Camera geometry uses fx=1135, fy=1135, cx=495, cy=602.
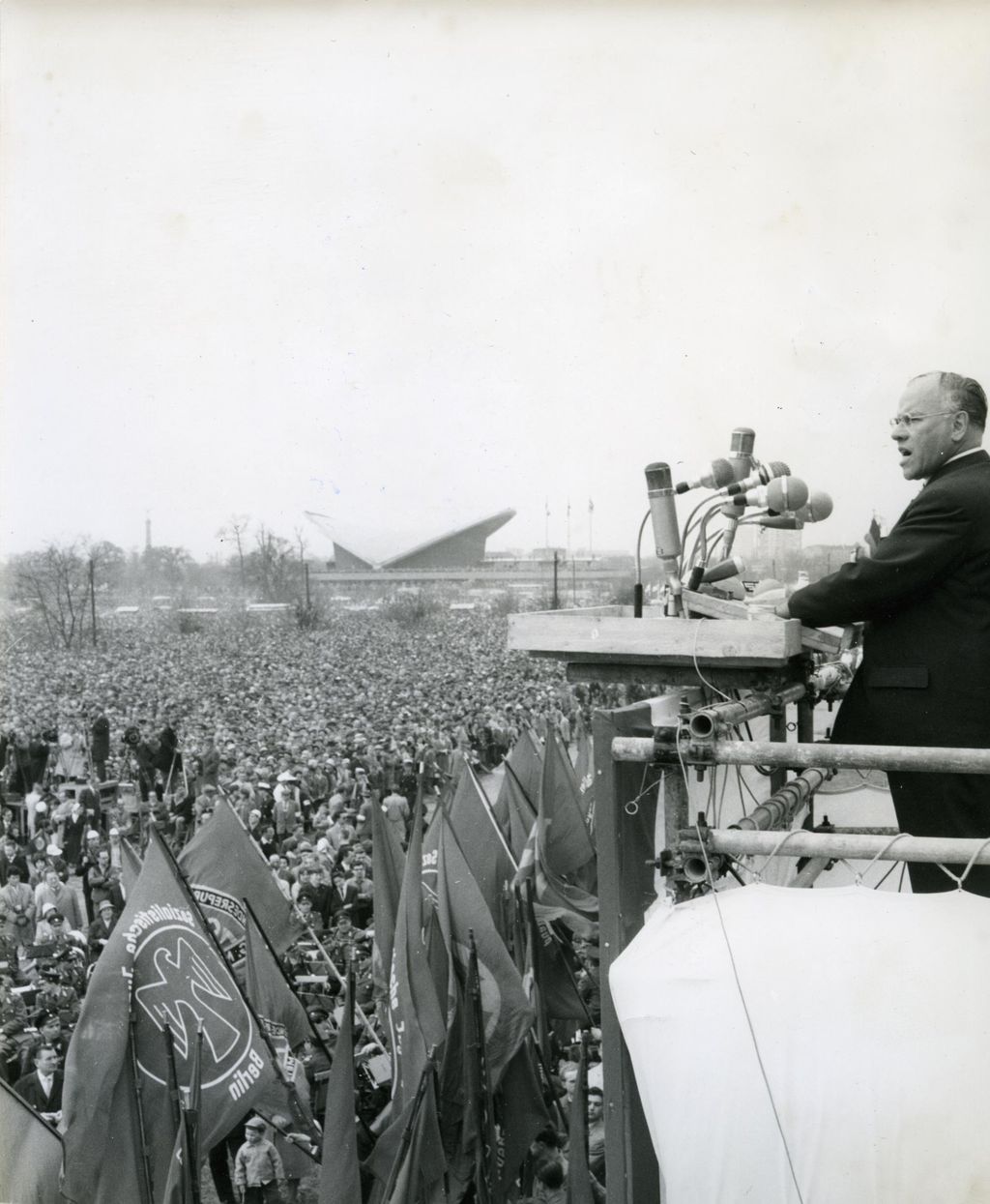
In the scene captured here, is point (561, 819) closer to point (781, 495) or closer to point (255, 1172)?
point (255, 1172)

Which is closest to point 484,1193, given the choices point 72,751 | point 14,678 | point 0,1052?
point 0,1052

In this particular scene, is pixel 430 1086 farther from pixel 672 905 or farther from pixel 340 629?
pixel 340 629

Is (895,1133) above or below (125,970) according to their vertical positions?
above

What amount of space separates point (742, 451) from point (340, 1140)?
389 centimetres

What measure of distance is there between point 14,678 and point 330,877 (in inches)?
666

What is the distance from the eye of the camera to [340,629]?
1501 inches

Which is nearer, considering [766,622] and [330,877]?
[766,622]

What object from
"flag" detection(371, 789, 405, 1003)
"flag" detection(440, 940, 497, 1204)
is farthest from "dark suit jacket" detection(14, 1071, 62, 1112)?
"flag" detection(440, 940, 497, 1204)

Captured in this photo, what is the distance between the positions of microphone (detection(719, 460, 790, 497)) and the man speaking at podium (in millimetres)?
405

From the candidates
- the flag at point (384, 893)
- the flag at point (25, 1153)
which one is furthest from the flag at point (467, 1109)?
the flag at point (25, 1153)

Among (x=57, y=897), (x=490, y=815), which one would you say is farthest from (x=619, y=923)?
(x=57, y=897)

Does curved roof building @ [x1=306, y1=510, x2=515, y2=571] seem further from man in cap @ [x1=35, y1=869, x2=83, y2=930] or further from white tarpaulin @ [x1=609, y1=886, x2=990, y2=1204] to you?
white tarpaulin @ [x1=609, y1=886, x2=990, y2=1204]

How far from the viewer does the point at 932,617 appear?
3.14 meters

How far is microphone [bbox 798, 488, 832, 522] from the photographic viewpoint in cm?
371
